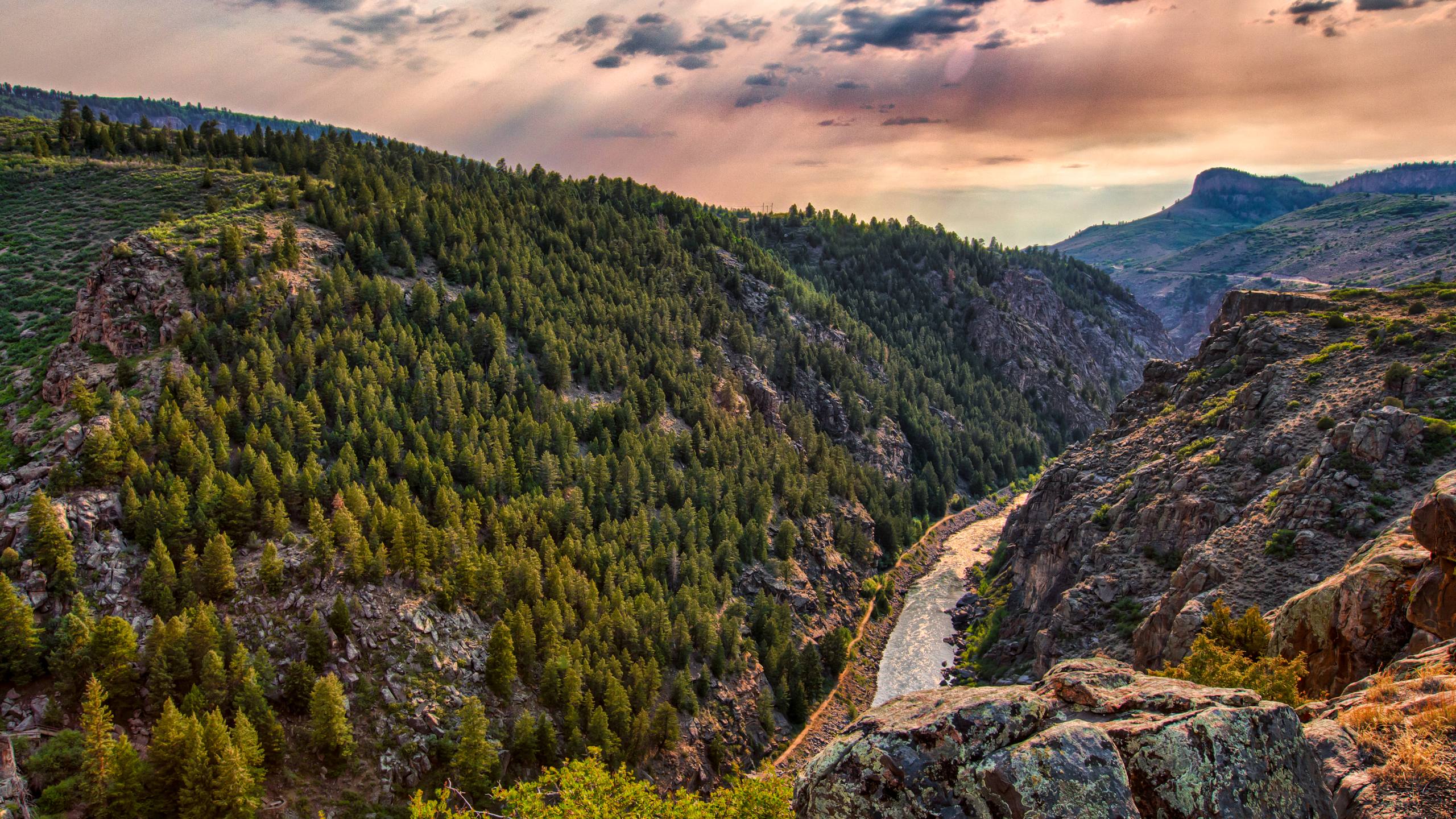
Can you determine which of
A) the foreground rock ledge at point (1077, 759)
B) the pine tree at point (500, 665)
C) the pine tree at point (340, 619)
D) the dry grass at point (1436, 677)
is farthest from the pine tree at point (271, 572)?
the dry grass at point (1436, 677)

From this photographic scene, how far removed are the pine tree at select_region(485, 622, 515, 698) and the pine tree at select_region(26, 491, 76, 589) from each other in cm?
3590

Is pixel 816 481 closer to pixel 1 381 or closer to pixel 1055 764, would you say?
pixel 1 381

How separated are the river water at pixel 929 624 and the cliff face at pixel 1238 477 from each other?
13911 mm

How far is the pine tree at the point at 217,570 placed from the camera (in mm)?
71375

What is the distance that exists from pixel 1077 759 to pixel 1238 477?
76.3m

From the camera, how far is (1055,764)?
23031 millimetres

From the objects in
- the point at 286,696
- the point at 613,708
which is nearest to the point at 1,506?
the point at 286,696

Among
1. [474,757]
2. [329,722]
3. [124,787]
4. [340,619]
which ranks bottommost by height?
[474,757]

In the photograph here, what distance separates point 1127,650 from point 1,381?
126m

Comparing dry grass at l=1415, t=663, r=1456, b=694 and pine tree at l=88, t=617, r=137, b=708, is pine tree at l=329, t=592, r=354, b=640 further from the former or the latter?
dry grass at l=1415, t=663, r=1456, b=694

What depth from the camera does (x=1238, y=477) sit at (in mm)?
84688

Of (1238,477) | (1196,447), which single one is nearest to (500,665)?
(1238,477)

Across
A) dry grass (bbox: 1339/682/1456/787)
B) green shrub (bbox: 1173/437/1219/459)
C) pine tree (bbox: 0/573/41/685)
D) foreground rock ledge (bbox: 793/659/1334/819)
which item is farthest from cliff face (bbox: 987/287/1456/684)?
pine tree (bbox: 0/573/41/685)

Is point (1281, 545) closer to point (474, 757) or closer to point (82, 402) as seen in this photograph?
point (474, 757)
